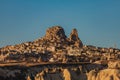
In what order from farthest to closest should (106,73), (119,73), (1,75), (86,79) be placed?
(1,75), (86,79), (106,73), (119,73)

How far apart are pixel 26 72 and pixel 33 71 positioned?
2.78 meters

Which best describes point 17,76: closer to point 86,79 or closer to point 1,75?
point 1,75

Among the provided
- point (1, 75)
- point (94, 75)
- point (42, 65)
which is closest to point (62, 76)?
point (94, 75)

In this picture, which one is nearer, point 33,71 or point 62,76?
point 62,76

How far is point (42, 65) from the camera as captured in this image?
180750 mm

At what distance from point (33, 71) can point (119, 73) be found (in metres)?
74.4

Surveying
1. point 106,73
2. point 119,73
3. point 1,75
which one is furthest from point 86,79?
point 1,75

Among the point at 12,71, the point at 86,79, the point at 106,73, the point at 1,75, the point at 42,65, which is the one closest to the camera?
the point at 106,73

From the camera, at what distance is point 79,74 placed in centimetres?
12631

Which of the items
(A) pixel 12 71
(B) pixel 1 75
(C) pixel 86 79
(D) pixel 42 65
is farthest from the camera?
(D) pixel 42 65

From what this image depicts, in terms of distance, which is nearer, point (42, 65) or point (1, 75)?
point (1, 75)

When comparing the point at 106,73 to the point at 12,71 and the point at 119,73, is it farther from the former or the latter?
the point at 12,71

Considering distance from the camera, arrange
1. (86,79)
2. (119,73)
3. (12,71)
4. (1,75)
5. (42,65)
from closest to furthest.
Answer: (119,73) → (86,79) → (1,75) → (12,71) → (42,65)

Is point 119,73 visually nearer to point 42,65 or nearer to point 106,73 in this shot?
point 106,73
